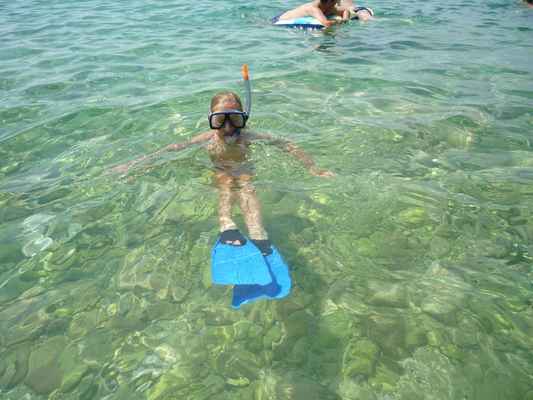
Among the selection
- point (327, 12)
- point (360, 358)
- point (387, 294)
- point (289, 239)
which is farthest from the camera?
point (327, 12)

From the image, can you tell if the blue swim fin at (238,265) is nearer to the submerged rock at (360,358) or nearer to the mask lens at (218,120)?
the submerged rock at (360,358)

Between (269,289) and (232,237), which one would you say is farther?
(232,237)

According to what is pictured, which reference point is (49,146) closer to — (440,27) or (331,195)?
(331,195)

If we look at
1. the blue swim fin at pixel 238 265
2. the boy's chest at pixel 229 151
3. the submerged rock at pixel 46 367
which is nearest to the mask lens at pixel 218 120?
the boy's chest at pixel 229 151

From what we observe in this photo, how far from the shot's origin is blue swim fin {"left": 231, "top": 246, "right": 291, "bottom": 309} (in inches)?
94.7

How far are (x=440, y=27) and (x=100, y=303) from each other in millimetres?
9998

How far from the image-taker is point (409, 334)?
2189mm

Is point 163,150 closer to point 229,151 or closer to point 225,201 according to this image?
point 229,151

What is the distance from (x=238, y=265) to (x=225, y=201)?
900mm

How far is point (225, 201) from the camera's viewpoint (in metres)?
3.33

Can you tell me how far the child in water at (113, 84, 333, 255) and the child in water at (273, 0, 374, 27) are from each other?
669 cm

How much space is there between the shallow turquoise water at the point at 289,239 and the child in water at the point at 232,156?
0.12 metres

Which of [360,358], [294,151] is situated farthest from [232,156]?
[360,358]

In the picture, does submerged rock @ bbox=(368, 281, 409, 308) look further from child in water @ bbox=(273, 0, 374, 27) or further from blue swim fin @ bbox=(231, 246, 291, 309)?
child in water @ bbox=(273, 0, 374, 27)
